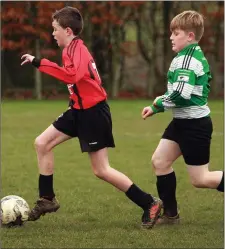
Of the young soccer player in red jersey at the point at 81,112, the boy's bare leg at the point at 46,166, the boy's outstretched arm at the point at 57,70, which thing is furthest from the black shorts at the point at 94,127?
the boy's outstretched arm at the point at 57,70

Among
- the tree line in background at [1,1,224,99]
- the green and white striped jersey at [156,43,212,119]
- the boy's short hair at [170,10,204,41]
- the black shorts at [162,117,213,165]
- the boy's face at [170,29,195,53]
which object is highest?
the boy's short hair at [170,10,204,41]

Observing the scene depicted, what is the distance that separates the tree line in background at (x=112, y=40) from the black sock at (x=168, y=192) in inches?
800

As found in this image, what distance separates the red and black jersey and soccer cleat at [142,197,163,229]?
109 cm

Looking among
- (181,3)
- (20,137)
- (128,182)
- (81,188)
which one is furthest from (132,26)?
(128,182)

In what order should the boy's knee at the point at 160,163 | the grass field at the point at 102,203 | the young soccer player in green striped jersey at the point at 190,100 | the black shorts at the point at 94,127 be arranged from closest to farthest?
1. the grass field at the point at 102,203
2. the young soccer player in green striped jersey at the point at 190,100
3. the black shorts at the point at 94,127
4. the boy's knee at the point at 160,163

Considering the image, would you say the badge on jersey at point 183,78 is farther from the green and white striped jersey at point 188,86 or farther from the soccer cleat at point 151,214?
the soccer cleat at point 151,214

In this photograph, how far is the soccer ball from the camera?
640 cm

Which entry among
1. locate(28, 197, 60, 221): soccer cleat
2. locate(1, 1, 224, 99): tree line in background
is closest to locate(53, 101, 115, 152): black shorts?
locate(28, 197, 60, 221): soccer cleat

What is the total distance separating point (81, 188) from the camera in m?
8.49

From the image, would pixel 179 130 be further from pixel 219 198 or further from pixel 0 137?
pixel 0 137

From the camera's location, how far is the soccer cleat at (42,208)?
6555 millimetres

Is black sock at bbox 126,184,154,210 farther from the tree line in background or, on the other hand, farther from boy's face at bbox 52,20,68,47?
the tree line in background

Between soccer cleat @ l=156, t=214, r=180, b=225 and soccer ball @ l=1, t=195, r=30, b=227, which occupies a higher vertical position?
soccer ball @ l=1, t=195, r=30, b=227

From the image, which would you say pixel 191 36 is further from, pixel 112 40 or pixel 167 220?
pixel 112 40
